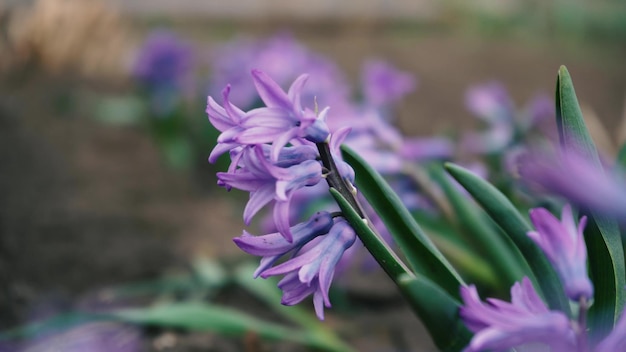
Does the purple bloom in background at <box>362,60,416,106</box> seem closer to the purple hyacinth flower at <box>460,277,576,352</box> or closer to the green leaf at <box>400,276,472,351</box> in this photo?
the green leaf at <box>400,276,472,351</box>

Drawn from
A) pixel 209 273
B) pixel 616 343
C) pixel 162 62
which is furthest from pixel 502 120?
pixel 162 62

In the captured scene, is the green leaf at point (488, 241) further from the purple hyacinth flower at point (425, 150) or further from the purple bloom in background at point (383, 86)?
the purple bloom in background at point (383, 86)

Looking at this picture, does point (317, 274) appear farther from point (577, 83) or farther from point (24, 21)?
point (577, 83)

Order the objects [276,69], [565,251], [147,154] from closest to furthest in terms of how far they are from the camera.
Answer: [565,251] < [276,69] < [147,154]

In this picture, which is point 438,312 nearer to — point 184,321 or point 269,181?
point 269,181

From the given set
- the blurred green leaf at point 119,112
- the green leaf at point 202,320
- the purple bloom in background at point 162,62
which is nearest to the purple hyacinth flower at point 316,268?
A: the green leaf at point 202,320

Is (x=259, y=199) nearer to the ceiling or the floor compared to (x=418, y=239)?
nearer to the ceiling

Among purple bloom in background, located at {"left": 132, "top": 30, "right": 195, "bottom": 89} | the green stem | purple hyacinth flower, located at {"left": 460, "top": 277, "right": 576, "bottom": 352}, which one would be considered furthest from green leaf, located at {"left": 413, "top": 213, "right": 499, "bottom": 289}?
purple bloom in background, located at {"left": 132, "top": 30, "right": 195, "bottom": 89}
